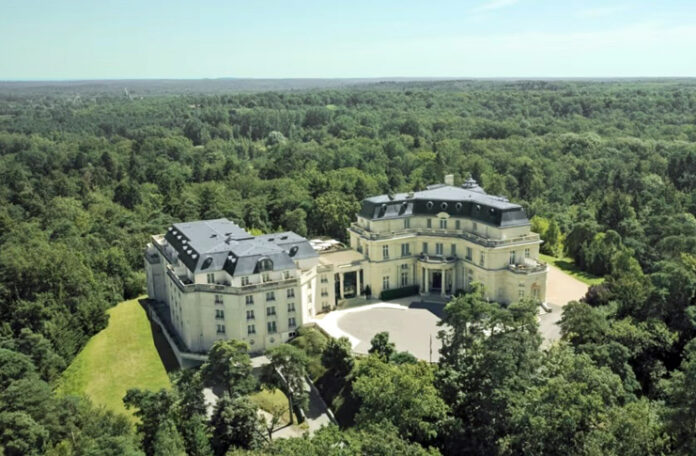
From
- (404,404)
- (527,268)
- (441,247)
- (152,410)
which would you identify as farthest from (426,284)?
(152,410)

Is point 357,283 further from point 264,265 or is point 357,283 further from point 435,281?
point 264,265

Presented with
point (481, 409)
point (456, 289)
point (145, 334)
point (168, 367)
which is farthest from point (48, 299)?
point (481, 409)

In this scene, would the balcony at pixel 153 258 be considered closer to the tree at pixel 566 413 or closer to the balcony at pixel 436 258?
the balcony at pixel 436 258

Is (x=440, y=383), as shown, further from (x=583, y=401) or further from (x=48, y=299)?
(x=48, y=299)

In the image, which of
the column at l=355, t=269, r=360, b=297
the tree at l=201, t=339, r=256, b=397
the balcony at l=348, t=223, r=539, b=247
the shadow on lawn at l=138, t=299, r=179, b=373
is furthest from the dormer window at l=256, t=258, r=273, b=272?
the balcony at l=348, t=223, r=539, b=247

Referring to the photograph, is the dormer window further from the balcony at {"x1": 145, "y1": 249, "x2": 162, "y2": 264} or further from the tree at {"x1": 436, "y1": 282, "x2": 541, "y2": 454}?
the balcony at {"x1": 145, "y1": 249, "x2": 162, "y2": 264}

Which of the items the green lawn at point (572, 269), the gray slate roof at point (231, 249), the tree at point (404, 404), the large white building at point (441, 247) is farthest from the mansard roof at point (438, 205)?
the tree at point (404, 404)

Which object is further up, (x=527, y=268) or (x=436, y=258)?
(x=527, y=268)
